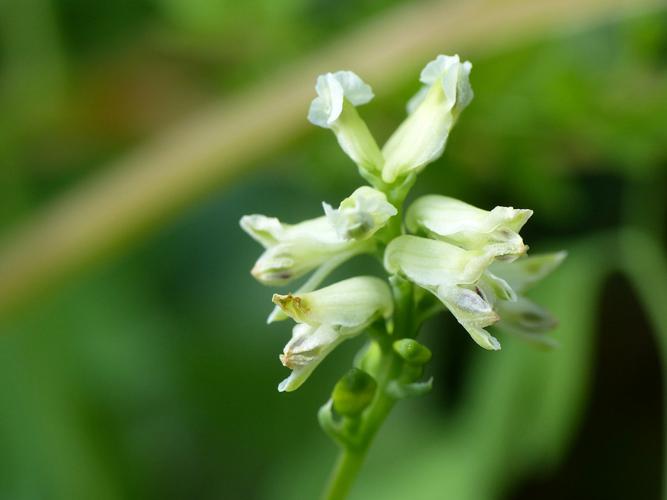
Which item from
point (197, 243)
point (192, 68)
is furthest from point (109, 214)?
point (192, 68)

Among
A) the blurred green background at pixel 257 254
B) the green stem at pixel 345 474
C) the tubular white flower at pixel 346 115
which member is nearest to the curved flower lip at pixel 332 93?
the tubular white flower at pixel 346 115

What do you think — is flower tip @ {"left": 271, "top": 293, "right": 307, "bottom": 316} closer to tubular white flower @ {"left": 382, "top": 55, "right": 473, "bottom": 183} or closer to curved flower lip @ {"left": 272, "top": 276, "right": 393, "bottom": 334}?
curved flower lip @ {"left": 272, "top": 276, "right": 393, "bottom": 334}

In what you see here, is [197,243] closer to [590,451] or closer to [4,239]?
[4,239]

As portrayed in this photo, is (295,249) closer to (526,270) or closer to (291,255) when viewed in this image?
(291,255)

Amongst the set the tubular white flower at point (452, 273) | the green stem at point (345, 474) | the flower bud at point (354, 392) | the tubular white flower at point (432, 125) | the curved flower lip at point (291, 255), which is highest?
the tubular white flower at point (432, 125)

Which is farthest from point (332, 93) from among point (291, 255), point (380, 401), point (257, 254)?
point (257, 254)

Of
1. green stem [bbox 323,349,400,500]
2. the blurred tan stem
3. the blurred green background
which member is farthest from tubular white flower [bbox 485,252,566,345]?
the blurred tan stem

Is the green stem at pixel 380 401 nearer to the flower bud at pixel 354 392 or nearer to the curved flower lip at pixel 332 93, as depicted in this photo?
the flower bud at pixel 354 392
